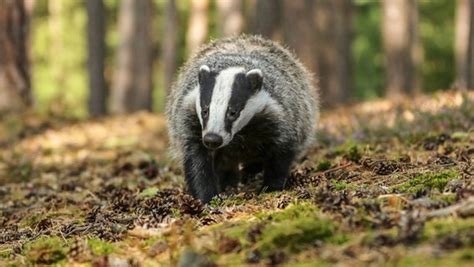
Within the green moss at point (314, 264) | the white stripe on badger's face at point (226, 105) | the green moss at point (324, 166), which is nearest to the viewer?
the green moss at point (314, 264)

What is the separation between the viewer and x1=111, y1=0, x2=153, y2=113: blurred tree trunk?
24688 mm

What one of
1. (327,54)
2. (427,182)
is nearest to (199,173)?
(427,182)

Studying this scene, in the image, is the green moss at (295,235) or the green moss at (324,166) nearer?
the green moss at (295,235)

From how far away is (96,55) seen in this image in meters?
20.0

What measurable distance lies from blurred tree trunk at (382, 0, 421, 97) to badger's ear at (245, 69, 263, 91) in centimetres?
1313

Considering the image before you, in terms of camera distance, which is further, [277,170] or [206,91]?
[277,170]

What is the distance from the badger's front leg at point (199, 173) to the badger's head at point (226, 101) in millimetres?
424

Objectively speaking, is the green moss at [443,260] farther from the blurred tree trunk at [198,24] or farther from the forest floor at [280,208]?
the blurred tree trunk at [198,24]

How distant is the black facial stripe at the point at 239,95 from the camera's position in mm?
6605

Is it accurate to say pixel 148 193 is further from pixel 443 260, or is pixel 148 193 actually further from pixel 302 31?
pixel 302 31

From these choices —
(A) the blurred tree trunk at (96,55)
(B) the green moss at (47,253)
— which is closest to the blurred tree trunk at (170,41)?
(A) the blurred tree trunk at (96,55)

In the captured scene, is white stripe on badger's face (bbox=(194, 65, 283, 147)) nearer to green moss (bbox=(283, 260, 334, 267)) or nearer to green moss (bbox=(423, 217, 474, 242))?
green moss (bbox=(423, 217, 474, 242))

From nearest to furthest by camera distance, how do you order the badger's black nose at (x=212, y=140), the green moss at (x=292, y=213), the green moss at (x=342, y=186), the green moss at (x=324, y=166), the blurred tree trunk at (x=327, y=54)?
the green moss at (x=292, y=213) < the green moss at (x=342, y=186) < the badger's black nose at (x=212, y=140) < the green moss at (x=324, y=166) < the blurred tree trunk at (x=327, y=54)

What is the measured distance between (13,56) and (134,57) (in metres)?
8.75
